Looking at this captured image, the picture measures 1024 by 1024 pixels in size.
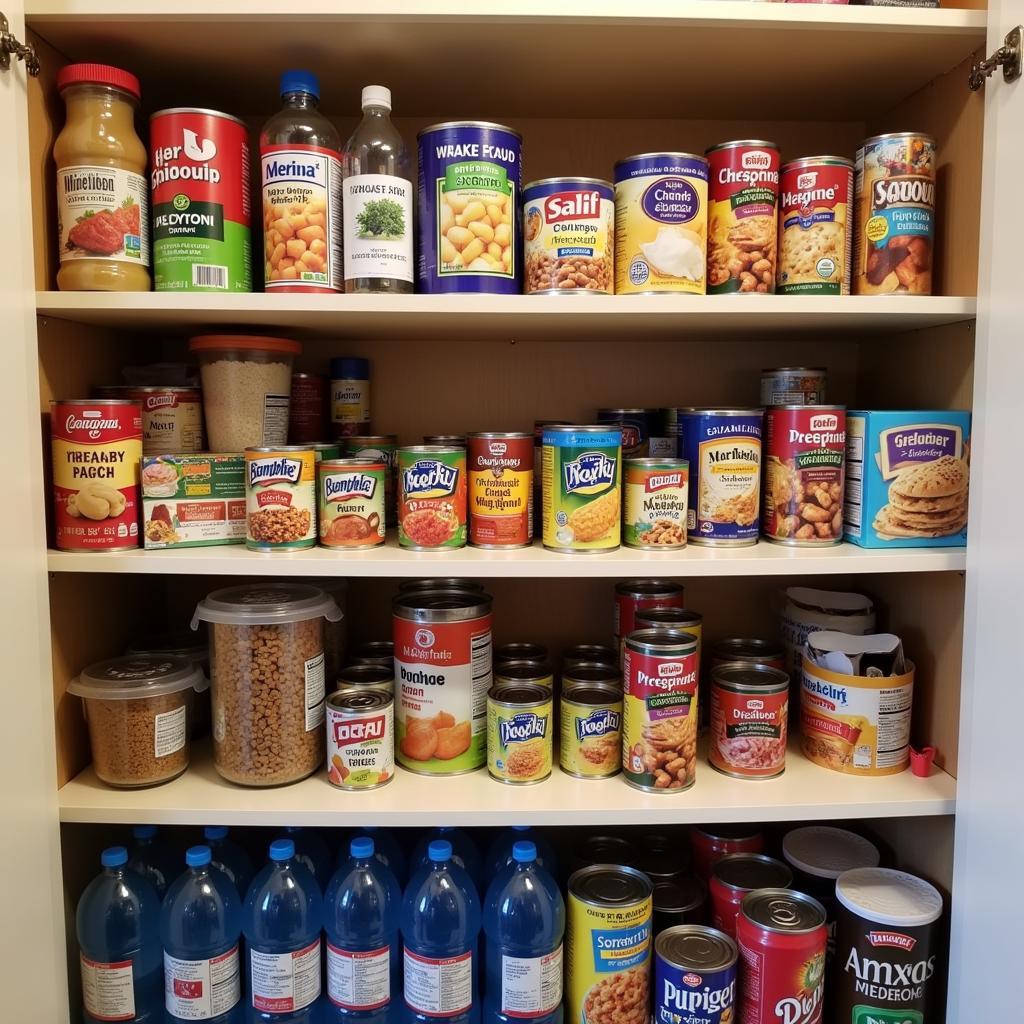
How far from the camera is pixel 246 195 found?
1.12m

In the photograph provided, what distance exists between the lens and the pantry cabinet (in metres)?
0.99

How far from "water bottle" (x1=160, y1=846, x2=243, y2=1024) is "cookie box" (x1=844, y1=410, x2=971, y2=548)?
1041mm

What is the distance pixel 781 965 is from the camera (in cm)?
108

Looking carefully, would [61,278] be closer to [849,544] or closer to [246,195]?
[246,195]

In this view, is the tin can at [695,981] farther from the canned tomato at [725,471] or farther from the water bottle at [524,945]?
the canned tomato at [725,471]

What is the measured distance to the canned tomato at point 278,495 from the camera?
3.59 feet

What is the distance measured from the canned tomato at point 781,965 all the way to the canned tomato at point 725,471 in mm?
516

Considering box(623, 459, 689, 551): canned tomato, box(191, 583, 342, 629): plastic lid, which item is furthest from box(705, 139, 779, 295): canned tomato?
box(191, 583, 342, 629): plastic lid

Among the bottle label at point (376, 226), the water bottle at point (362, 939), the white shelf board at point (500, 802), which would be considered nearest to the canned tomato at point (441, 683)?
the white shelf board at point (500, 802)

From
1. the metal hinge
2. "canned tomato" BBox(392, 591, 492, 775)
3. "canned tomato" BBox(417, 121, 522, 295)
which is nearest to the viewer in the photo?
the metal hinge

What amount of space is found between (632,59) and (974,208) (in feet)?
1.66

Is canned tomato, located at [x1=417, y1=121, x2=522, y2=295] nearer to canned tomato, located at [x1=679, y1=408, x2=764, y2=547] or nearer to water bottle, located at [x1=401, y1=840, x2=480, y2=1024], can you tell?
canned tomato, located at [x1=679, y1=408, x2=764, y2=547]

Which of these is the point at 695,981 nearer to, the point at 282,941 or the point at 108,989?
the point at 282,941

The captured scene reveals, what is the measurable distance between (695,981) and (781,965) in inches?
4.6
